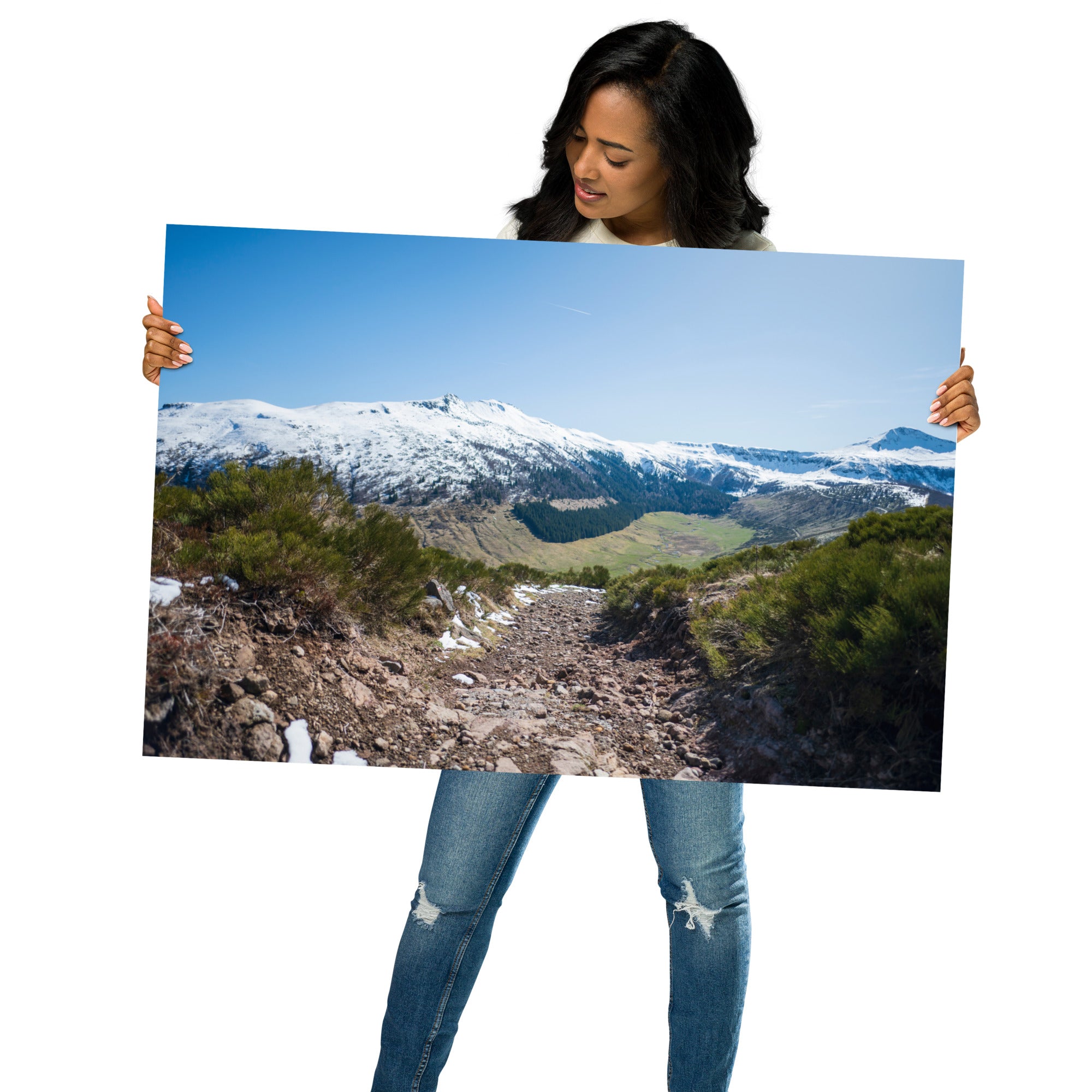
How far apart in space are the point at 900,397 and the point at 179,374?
54.3 inches

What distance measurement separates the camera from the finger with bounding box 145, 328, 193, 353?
63.9 inches

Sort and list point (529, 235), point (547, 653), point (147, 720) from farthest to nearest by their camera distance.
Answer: point (529, 235), point (547, 653), point (147, 720)

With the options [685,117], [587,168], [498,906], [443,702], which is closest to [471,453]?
[443,702]

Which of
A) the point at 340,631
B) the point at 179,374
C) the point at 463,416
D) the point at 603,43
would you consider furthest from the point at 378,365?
the point at 603,43

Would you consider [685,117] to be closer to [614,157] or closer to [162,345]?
[614,157]

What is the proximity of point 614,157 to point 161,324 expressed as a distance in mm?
916

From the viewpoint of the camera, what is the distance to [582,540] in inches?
67.4

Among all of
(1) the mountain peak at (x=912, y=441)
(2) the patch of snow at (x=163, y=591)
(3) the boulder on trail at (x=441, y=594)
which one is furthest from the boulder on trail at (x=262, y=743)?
(1) the mountain peak at (x=912, y=441)

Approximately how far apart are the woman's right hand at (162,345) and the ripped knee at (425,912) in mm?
1076

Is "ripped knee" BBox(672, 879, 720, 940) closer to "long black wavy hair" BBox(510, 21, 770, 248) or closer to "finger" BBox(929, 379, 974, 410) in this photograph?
"finger" BBox(929, 379, 974, 410)

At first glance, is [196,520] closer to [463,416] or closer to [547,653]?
[463,416]

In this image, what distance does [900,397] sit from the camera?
1.66 meters

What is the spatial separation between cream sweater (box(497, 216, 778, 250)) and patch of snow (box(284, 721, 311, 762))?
102 centimetres

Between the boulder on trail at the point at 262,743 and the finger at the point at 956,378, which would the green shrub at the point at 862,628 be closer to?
the finger at the point at 956,378
